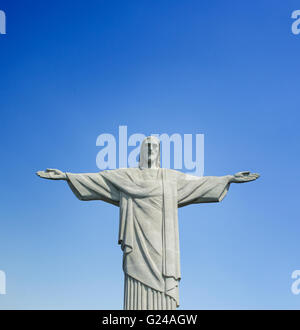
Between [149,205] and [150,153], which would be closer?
[149,205]

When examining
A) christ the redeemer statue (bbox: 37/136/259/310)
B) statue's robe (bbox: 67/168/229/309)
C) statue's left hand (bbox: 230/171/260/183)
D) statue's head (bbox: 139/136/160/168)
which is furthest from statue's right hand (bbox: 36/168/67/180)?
statue's left hand (bbox: 230/171/260/183)

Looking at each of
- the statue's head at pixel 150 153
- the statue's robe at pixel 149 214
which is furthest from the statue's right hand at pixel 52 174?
the statue's head at pixel 150 153

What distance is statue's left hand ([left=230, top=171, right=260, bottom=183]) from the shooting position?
14383 mm

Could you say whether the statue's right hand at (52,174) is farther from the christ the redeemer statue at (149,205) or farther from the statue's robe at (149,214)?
the statue's robe at (149,214)

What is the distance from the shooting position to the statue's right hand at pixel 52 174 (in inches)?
563

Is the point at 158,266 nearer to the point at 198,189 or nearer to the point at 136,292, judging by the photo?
the point at 136,292

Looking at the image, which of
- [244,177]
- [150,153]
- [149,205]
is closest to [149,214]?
[149,205]

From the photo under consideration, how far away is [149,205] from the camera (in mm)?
13977

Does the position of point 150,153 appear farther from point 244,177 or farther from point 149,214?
point 244,177

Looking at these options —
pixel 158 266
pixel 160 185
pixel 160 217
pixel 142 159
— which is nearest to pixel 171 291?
pixel 158 266

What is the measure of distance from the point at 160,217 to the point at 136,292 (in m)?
2.05

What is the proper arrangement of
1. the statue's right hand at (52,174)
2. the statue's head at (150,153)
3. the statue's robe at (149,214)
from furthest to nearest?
the statue's head at (150,153), the statue's right hand at (52,174), the statue's robe at (149,214)

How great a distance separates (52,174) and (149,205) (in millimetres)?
2828

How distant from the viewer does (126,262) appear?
13516 millimetres
